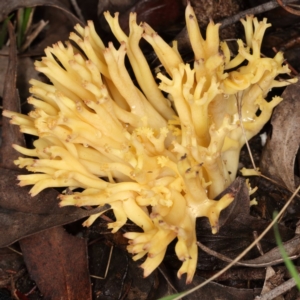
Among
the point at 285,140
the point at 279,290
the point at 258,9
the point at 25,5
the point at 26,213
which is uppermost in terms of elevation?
the point at 25,5

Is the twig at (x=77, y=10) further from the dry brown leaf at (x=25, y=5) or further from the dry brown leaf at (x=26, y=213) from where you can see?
the dry brown leaf at (x=26, y=213)

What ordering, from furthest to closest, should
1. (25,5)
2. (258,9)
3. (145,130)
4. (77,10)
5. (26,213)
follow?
(77,10) < (25,5) < (258,9) < (26,213) < (145,130)

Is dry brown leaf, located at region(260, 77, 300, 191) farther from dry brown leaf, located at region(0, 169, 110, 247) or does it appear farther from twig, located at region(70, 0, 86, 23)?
twig, located at region(70, 0, 86, 23)

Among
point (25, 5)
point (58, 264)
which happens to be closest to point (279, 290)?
point (58, 264)

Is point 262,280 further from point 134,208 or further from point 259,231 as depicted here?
point 134,208

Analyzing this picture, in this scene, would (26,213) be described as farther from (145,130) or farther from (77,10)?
(77,10)
